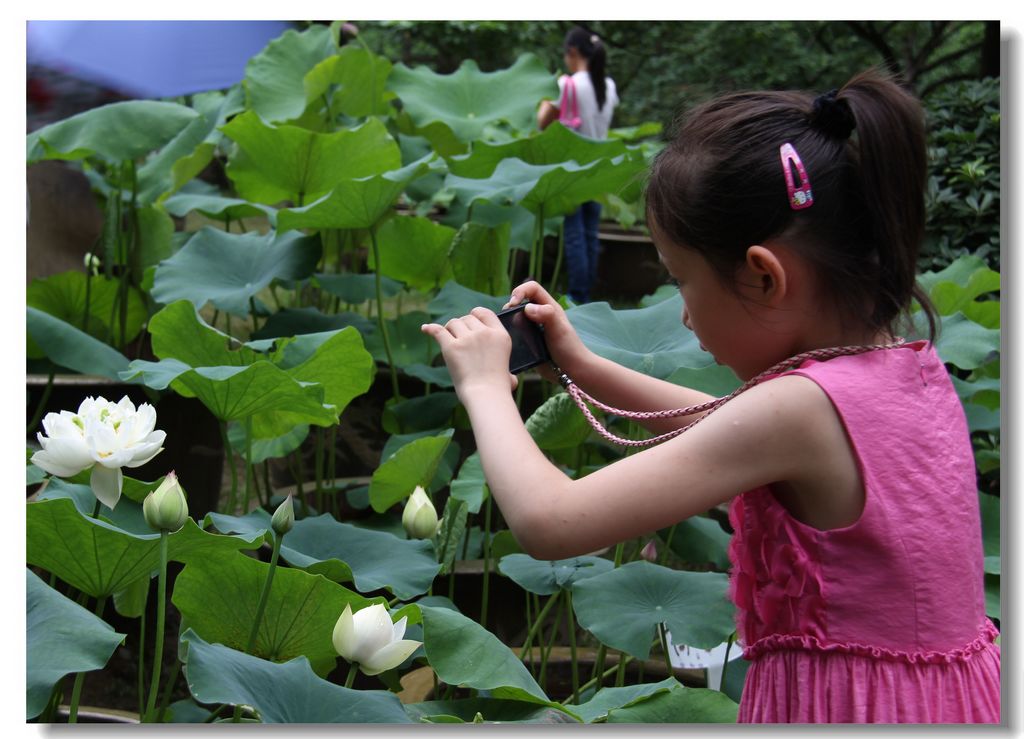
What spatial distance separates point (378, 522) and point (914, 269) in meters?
0.89

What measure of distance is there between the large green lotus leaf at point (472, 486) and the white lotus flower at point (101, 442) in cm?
40

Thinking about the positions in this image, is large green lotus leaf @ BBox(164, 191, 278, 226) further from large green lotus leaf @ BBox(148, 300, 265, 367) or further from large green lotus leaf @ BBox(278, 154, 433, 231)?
large green lotus leaf @ BBox(148, 300, 265, 367)

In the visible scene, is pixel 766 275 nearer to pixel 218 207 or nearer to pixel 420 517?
pixel 420 517

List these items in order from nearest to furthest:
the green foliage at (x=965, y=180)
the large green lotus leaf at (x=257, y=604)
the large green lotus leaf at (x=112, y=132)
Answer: the large green lotus leaf at (x=257, y=604) < the large green lotus leaf at (x=112, y=132) < the green foliage at (x=965, y=180)

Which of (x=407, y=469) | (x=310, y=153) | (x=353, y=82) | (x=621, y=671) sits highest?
(x=353, y=82)

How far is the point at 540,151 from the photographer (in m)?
Result: 1.77

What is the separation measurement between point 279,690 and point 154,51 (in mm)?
1190

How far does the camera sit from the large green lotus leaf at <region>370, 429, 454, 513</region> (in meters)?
1.25

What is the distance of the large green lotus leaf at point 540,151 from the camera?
1.70 meters

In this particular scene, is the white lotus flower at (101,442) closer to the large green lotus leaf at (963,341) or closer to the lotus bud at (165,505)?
the lotus bud at (165,505)

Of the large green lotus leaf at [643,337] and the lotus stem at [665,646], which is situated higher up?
the large green lotus leaf at [643,337]

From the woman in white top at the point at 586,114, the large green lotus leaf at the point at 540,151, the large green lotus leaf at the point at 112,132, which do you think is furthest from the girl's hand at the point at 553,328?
the woman in white top at the point at 586,114

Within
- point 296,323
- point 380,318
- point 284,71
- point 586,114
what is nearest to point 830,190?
point 380,318
